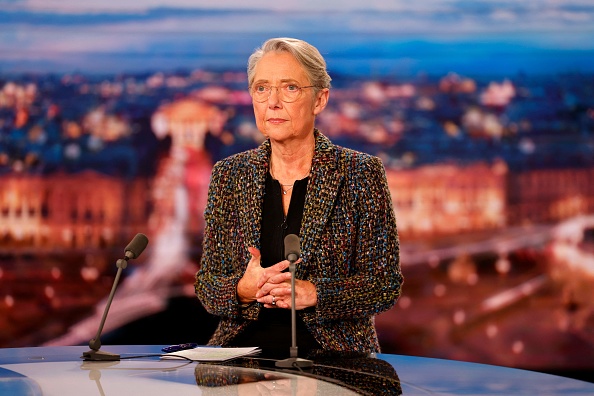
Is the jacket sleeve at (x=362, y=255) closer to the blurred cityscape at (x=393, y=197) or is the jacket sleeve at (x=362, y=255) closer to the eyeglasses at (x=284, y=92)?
the eyeglasses at (x=284, y=92)

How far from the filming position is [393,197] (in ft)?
14.0

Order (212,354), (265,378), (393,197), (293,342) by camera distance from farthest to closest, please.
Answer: (393,197), (212,354), (293,342), (265,378)

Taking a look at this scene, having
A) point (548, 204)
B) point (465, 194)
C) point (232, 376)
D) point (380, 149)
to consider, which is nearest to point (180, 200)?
point (380, 149)

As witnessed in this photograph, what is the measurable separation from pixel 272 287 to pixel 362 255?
28cm

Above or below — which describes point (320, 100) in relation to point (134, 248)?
above

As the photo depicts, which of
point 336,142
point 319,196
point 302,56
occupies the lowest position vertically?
point 319,196

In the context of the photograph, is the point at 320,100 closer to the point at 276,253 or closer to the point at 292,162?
the point at 292,162

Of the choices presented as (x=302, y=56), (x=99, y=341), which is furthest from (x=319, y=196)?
(x=99, y=341)

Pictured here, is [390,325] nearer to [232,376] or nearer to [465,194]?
[465,194]

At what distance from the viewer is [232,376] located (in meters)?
1.71

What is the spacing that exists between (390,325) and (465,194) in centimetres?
70

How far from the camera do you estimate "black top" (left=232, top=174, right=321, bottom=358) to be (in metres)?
2.22

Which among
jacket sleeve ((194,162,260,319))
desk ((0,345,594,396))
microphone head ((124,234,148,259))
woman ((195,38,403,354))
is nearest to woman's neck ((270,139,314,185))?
woman ((195,38,403,354))

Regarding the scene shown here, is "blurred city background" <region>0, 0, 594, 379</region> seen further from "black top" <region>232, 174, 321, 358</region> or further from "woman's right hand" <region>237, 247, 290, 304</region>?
"woman's right hand" <region>237, 247, 290, 304</region>
